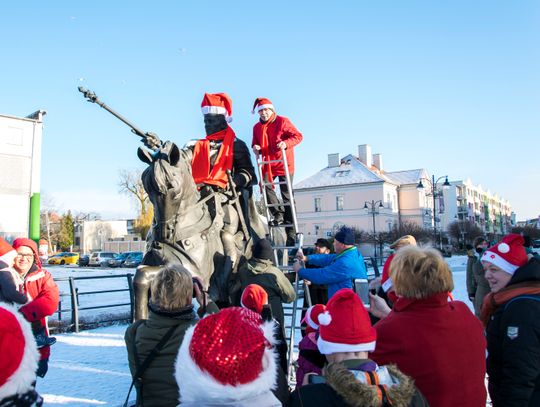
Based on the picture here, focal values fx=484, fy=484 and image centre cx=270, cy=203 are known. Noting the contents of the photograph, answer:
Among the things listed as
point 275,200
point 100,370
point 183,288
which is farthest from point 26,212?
point 183,288

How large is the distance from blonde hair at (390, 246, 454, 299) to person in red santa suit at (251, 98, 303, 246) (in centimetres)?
450

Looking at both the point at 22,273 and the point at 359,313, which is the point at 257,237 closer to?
the point at 22,273

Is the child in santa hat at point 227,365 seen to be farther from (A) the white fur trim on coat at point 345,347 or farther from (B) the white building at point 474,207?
(B) the white building at point 474,207

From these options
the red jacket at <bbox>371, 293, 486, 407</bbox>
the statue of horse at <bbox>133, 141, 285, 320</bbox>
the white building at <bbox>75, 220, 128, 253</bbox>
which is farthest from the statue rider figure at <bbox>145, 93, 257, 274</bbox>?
the white building at <bbox>75, 220, 128, 253</bbox>

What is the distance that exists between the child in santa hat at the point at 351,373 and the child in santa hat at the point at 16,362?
1.07 metres

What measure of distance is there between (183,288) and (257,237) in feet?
12.1

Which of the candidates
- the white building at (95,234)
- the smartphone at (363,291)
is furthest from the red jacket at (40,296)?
the white building at (95,234)

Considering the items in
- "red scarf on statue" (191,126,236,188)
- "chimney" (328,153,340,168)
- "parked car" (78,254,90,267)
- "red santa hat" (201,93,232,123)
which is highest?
"chimney" (328,153,340,168)

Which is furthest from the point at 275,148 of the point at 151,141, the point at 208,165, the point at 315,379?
the point at 315,379

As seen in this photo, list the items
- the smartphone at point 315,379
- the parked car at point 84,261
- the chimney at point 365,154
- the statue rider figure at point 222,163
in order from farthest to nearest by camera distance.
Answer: the chimney at point 365,154
the parked car at point 84,261
the statue rider figure at point 222,163
the smartphone at point 315,379

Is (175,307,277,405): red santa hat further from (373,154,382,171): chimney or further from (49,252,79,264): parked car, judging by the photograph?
(373,154,382,171): chimney

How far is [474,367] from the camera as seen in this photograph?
7.87 feet

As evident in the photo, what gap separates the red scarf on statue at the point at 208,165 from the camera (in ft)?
20.0

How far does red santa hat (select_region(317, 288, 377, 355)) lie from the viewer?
2.04 meters
